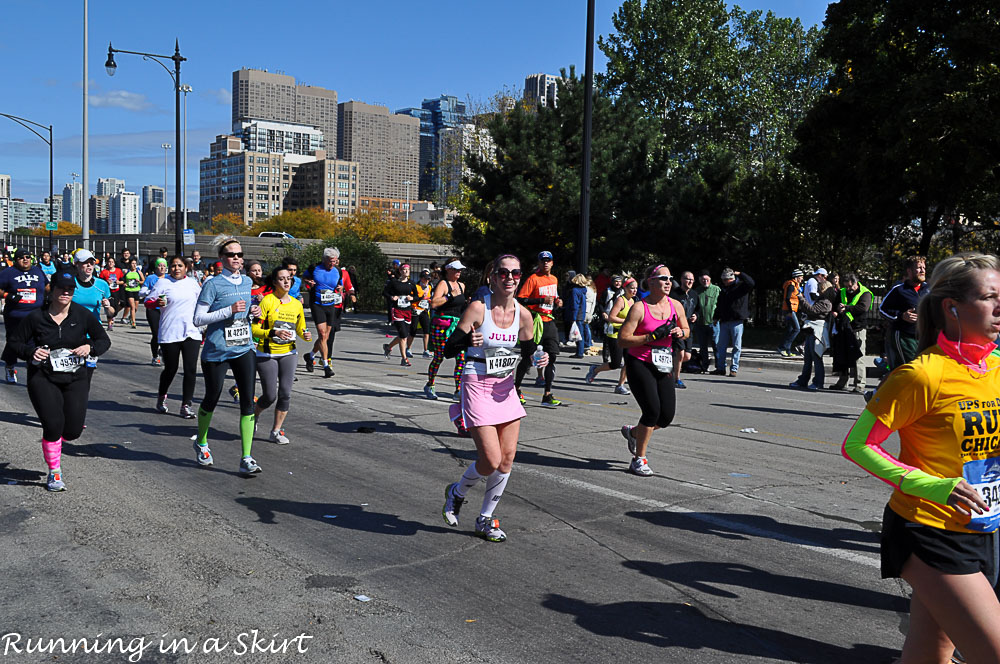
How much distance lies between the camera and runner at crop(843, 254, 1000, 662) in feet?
9.41

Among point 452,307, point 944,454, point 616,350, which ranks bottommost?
point 616,350

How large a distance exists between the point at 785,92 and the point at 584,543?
46632 mm

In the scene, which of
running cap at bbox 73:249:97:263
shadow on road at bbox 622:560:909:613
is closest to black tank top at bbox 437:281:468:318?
running cap at bbox 73:249:97:263

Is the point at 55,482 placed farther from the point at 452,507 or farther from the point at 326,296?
the point at 326,296

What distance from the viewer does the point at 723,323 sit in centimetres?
1686

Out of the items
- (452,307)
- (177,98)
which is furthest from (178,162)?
→ (452,307)

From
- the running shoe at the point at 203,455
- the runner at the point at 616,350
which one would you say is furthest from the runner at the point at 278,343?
the runner at the point at 616,350

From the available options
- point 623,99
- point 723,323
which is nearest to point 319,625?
point 723,323

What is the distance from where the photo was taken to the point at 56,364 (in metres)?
6.95

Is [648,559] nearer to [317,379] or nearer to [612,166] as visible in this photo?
[317,379]

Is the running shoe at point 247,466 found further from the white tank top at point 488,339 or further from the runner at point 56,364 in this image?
the white tank top at point 488,339

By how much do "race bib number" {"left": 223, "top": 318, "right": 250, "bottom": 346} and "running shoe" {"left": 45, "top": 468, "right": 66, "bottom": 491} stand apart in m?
1.69

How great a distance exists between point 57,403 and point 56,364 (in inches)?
12.6

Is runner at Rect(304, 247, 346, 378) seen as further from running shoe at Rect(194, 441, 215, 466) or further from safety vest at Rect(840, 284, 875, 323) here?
safety vest at Rect(840, 284, 875, 323)
